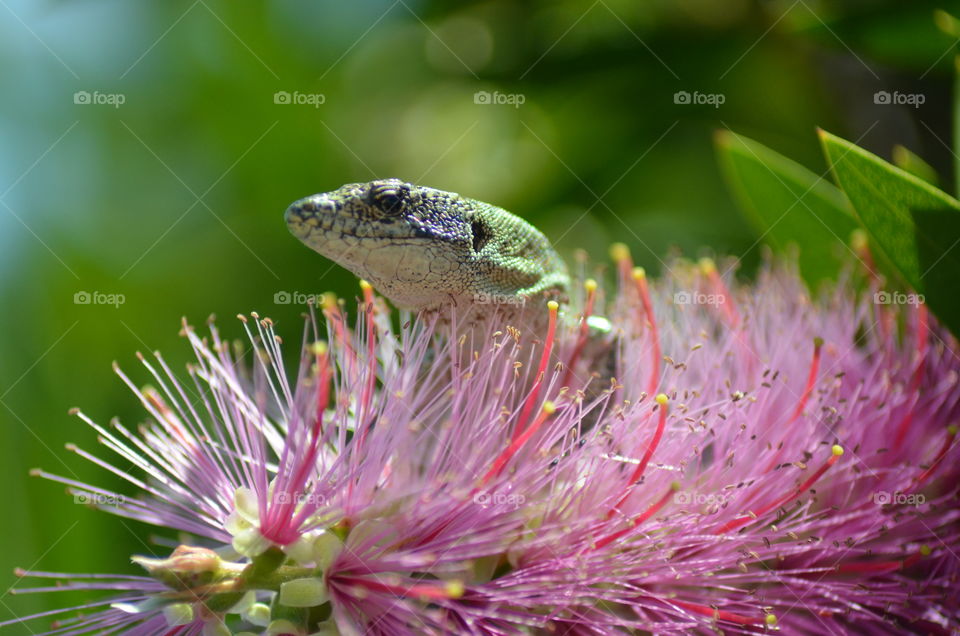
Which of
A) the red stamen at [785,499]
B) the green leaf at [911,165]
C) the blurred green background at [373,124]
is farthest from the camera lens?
the blurred green background at [373,124]

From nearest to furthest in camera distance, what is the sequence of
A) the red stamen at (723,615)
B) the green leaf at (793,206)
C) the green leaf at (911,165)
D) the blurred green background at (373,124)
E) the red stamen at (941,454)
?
the red stamen at (723,615) < the red stamen at (941,454) < the green leaf at (911,165) < the green leaf at (793,206) < the blurred green background at (373,124)

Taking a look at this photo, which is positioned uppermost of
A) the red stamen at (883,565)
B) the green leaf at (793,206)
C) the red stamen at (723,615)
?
the green leaf at (793,206)

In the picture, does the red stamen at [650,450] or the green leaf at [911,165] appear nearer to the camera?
the red stamen at [650,450]

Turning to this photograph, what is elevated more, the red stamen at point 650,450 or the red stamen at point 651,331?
the red stamen at point 651,331

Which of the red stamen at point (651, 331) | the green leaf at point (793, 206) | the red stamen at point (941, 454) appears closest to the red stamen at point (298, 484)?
the red stamen at point (651, 331)

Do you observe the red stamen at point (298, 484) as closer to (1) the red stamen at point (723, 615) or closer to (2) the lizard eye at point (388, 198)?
(2) the lizard eye at point (388, 198)

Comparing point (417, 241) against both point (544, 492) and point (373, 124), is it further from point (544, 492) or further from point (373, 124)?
point (373, 124)

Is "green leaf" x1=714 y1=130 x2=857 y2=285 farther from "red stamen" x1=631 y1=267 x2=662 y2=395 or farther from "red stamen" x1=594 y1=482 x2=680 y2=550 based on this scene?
"red stamen" x1=594 y1=482 x2=680 y2=550
